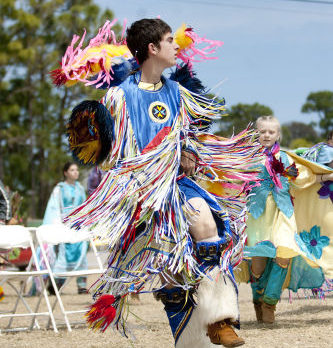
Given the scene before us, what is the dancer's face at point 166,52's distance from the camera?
3273mm

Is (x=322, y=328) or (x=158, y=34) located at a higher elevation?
(x=158, y=34)

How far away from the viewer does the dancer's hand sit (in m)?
3.13

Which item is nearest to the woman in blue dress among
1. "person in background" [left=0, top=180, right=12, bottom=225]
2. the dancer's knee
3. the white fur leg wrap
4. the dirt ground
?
"person in background" [left=0, top=180, right=12, bottom=225]

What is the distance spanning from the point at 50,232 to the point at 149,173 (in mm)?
2590

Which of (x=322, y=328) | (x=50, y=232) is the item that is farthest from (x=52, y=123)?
(x=322, y=328)

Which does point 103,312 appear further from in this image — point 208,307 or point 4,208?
point 4,208

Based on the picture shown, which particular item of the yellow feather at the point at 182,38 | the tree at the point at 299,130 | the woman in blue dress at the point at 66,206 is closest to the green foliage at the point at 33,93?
the woman in blue dress at the point at 66,206

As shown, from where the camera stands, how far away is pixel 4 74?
2069 cm

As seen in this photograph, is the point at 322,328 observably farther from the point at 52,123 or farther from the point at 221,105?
the point at 52,123

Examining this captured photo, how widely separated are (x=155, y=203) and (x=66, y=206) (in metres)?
4.74

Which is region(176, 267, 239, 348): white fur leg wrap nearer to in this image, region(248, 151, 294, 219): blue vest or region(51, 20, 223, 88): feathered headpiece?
region(51, 20, 223, 88): feathered headpiece

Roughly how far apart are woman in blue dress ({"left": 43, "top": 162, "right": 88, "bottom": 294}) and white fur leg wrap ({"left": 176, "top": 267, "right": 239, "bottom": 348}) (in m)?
4.58

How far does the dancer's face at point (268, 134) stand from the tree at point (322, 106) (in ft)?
106

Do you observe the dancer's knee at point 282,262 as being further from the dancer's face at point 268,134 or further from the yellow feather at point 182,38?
the yellow feather at point 182,38
